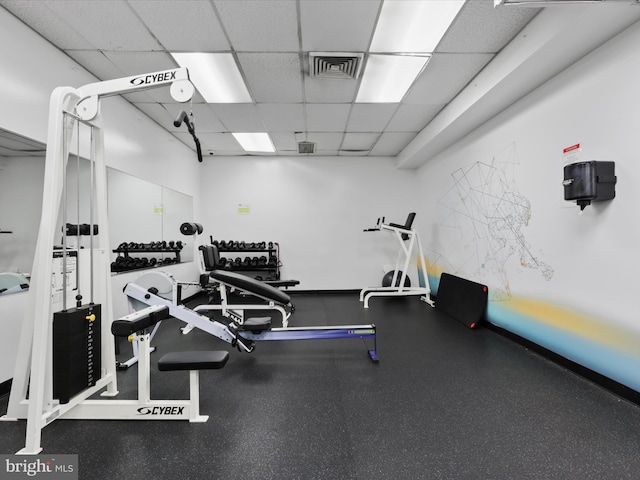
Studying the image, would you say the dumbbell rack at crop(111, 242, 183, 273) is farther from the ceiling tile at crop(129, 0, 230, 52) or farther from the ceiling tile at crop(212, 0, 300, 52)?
the ceiling tile at crop(212, 0, 300, 52)

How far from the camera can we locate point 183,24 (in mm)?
2152

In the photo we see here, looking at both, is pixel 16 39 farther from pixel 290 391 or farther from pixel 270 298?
pixel 290 391

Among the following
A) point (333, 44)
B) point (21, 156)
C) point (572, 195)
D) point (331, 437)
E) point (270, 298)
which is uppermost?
point (333, 44)

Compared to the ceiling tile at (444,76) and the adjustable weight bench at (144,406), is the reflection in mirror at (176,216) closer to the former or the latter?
the adjustable weight bench at (144,406)

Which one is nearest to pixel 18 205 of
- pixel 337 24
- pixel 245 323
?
pixel 245 323

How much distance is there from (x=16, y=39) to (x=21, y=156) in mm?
834

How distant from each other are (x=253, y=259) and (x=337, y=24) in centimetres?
371

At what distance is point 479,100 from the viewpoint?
2881 mm

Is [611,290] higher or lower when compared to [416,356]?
higher

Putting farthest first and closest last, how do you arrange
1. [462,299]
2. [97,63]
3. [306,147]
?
[306,147]
[462,299]
[97,63]

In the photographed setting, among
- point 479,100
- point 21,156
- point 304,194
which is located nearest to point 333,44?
point 479,100

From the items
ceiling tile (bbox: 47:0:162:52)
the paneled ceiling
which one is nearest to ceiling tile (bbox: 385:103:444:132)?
the paneled ceiling

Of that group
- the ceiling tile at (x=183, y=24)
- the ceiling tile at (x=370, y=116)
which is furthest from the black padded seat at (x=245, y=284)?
the ceiling tile at (x=370, y=116)

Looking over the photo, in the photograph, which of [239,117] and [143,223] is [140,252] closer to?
[143,223]
